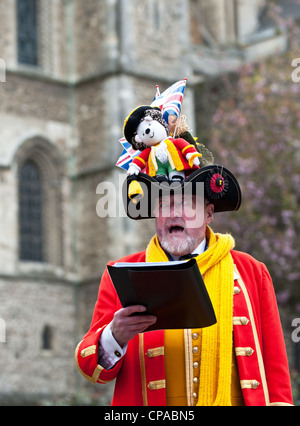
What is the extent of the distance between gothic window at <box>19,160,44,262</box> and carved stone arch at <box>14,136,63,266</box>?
0.21 feet

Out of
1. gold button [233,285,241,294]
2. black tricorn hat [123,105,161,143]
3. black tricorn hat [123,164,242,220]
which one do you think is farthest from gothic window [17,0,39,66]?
gold button [233,285,241,294]

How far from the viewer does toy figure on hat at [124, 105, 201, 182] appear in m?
4.44

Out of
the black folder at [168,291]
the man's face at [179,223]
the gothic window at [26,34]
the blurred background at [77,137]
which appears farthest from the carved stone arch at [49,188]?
the black folder at [168,291]

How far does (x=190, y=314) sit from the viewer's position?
159 inches

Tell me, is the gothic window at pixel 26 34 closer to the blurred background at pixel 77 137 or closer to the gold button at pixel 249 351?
the blurred background at pixel 77 137

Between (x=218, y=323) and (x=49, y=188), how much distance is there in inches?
721

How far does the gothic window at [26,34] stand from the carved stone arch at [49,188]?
1761 mm

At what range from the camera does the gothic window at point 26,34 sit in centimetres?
2252

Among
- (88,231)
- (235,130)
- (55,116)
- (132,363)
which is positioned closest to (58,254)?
(88,231)

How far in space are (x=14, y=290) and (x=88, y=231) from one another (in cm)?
207

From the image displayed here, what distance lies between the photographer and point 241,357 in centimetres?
428

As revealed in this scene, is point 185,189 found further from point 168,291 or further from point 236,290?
point 168,291

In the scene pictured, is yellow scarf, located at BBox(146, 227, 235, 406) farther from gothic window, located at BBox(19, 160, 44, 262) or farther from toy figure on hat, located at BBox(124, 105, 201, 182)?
gothic window, located at BBox(19, 160, 44, 262)
